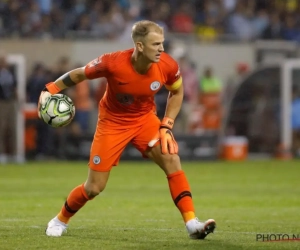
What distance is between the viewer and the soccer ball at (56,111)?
30.9ft

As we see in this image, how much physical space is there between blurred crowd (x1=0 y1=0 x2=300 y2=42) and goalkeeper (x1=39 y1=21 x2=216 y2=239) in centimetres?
1541

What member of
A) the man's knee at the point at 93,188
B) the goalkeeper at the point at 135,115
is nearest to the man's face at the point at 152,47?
the goalkeeper at the point at 135,115

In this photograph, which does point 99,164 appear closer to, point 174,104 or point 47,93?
point 47,93

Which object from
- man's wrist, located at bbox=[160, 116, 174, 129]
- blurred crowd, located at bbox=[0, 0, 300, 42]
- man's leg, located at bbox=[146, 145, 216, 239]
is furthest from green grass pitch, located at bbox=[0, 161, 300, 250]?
blurred crowd, located at bbox=[0, 0, 300, 42]

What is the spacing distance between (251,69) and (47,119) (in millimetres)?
18147

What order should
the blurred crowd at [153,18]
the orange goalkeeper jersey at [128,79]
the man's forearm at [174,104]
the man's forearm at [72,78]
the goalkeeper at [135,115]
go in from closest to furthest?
the goalkeeper at [135,115] < the orange goalkeeper jersey at [128,79] < the man's forearm at [72,78] < the man's forearm at [174,104] < the blurred crowd at [153,18]

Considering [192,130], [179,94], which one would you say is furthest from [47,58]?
[179,94]

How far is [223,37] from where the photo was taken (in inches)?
1081

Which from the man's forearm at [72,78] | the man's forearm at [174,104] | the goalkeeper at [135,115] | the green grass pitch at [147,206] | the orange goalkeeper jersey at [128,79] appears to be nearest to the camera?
the green grass pitch at [147,206]

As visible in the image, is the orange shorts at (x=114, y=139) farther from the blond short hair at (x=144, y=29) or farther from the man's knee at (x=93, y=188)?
the blond short hair at (x=144, y=29)

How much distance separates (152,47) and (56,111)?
3.92 ft

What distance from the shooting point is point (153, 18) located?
26891 mm

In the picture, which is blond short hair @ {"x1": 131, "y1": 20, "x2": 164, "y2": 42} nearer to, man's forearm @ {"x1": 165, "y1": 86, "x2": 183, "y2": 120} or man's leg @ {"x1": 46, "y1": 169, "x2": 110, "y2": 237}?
man's forearm @ {"x1": 165, "y1": 86, "x2": 183, "y2": 120}

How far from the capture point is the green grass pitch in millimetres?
9148
